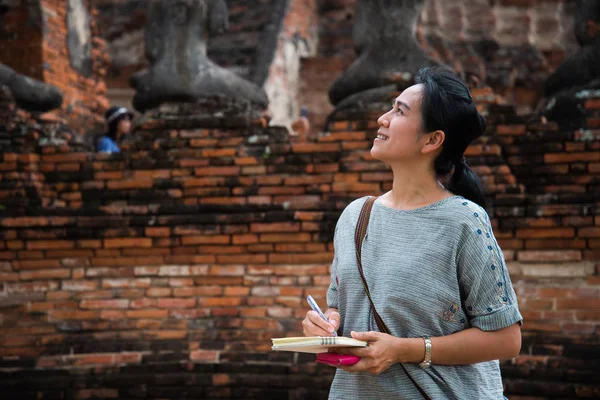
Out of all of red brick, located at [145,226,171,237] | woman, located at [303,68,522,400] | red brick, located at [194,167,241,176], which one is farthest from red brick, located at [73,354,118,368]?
woman, located at [303,68,522,400]

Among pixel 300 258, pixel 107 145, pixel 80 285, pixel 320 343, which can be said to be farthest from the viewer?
pixel 107 145

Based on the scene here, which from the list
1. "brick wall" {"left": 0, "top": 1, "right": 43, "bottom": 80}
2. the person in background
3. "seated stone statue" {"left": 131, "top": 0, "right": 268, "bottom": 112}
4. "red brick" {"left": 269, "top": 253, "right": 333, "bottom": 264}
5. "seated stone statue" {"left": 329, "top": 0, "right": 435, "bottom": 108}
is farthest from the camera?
"brick wall" {"left": 0, "top": 1, "right": 43, "bottom": 80}

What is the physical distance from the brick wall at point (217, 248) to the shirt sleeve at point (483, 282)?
2.59 metres

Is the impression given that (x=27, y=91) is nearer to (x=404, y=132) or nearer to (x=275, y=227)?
(x=275, y=227)


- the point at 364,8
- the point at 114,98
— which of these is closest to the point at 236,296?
the point at 364,8

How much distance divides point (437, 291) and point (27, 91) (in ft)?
15.8

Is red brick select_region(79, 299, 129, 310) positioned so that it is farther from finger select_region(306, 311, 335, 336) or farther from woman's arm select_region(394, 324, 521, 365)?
woman's arm select_region(394, 324, 521, 365)

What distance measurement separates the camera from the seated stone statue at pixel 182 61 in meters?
5.71

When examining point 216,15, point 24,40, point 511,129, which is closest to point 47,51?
point 24,40

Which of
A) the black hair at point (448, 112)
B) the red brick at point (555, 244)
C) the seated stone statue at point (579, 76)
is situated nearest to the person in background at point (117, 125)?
the seated stone statue at point (579, 76)

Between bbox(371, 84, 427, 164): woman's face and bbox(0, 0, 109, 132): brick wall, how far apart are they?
5.83m

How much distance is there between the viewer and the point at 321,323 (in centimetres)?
211

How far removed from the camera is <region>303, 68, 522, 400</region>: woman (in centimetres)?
204

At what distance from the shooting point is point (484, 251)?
6.73ft
